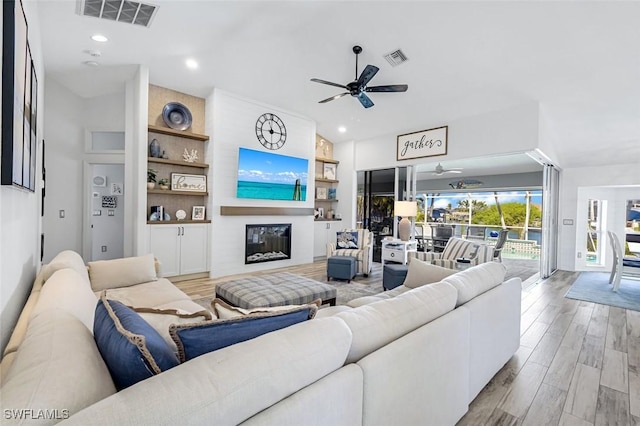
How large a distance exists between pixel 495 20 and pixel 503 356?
128 inches

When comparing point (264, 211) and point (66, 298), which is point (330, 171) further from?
point (66, 298)

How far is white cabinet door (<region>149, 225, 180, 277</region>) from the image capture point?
4.45 m

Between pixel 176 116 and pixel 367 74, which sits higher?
pixel 367 74

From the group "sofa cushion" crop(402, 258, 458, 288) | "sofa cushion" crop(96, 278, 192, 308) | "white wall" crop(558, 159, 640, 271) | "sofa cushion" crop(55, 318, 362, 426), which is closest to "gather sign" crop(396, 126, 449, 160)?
"white wall" crop(558, 159, 640, 271)

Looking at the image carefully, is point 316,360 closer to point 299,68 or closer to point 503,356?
point 503,356

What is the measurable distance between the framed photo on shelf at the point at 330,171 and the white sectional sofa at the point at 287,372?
559cm

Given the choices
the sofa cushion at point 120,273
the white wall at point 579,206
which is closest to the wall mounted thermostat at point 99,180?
the sofa cushion at point 120,273

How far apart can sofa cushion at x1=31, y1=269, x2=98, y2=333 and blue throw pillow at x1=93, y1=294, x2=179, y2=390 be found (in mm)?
364

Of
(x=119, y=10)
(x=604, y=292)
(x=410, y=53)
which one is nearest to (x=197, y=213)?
(x=119, y=10)

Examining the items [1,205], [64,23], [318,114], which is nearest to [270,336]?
[1,205]

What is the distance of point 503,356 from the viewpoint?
2.26 metres

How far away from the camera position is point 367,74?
3.49 m

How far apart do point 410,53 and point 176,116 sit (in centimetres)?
373

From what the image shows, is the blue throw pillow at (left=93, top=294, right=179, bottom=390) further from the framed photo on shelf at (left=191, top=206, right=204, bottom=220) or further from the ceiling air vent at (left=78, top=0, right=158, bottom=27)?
the framed photo on shelf at (left=191, top=206, right=204, bottom=220)
